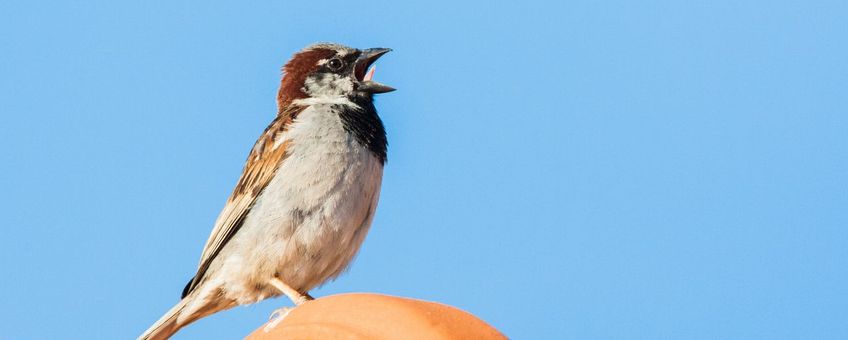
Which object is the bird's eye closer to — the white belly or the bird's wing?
the bird's wing

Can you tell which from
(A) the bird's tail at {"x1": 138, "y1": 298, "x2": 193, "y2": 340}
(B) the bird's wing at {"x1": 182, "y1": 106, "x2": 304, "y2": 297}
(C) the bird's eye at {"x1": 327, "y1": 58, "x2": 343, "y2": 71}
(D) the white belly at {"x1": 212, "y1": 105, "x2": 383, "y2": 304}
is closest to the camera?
(D) the white belly at {"x1": 212, "y1": 105, "x2": 383, "y2": 304}

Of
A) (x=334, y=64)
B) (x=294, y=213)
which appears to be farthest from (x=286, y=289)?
(x=334, y=64)

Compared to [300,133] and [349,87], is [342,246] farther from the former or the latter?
[349,87]

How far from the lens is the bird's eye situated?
5.21 m

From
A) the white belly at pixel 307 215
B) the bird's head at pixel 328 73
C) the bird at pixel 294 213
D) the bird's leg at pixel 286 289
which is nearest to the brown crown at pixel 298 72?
the bird's head at pixel 328 73

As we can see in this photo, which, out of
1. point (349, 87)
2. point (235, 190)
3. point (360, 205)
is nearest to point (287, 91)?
point (349, 87)

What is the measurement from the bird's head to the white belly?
1.53 feet

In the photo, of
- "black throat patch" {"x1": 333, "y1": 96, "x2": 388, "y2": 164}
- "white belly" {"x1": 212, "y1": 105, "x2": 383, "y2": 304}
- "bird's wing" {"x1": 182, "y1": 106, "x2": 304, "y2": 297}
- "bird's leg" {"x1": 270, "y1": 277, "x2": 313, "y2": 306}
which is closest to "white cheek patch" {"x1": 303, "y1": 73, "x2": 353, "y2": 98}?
"black throat patch" {"x1": 333, "y1": 96, "x2": 388, "y2": 164}

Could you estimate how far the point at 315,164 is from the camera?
438 cm

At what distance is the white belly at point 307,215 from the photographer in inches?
170

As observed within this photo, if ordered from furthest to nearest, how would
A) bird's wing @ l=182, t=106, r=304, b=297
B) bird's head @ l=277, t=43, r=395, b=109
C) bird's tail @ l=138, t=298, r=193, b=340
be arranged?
bird's head @ l=277, t=43, r=395, b=109 → bird's wing @ l=182, t=106, r=304, b=297 → bird's tail @ l=138, t=298, r=193, b=340

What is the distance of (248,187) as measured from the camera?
4.64 meters

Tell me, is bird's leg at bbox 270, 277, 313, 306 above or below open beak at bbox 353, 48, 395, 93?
below

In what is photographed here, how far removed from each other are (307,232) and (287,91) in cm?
125
